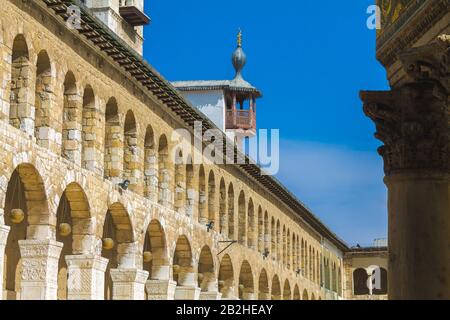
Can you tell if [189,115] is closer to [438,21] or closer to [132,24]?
[132,24]

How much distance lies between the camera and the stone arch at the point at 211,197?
115 feet

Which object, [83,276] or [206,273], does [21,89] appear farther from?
[206,273]

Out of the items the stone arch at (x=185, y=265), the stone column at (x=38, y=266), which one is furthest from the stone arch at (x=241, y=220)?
the stone column at (x=38, y=266)

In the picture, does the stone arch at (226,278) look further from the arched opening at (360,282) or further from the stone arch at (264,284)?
the arched opening at (360,282)

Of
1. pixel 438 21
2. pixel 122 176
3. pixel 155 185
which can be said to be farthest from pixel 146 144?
pixel 438 21

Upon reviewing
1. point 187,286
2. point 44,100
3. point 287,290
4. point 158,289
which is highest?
point 44,100

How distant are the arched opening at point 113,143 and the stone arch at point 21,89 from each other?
17.6 feet

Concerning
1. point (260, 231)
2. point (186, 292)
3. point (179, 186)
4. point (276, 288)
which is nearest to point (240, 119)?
point (276, 288)

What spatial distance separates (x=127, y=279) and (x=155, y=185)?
137 inches

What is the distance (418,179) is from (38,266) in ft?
45.2

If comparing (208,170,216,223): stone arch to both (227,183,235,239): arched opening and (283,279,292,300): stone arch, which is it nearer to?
(227,183,235,239): arched opening

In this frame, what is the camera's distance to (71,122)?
2244cm

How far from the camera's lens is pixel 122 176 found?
25781 millimetres
